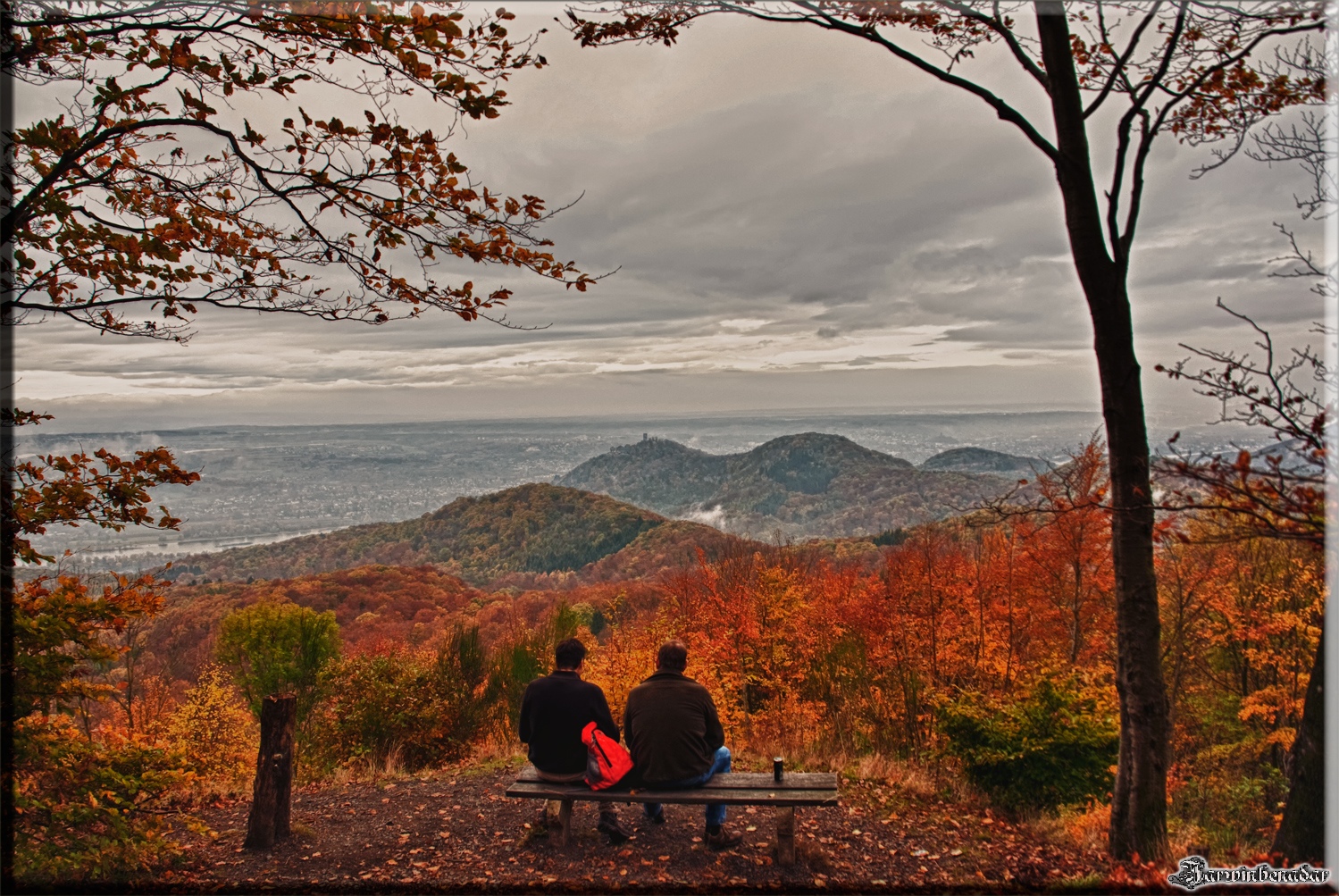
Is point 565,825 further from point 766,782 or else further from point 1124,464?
point 1124,464

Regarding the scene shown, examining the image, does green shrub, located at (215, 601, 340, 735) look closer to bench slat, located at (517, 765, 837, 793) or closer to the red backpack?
the red backpack

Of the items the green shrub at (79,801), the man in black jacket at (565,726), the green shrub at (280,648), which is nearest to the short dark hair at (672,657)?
the man in black jacket at (565,726)

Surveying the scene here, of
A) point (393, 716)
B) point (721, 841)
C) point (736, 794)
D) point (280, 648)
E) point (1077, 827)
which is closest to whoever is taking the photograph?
point (736, 794)

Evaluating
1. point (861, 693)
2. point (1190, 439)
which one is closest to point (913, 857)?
point (1190, 439)

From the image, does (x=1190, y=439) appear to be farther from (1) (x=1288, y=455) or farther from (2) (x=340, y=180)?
(2) (x=340, y=180)

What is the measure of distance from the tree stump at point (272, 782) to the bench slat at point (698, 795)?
5.79ft

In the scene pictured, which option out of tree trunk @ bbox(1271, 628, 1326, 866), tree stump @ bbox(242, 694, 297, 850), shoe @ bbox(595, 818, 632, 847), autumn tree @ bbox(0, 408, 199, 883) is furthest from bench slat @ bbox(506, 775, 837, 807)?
tree trunk @ bbox(1271, 628, 1326, 866)

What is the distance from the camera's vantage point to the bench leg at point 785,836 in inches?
192

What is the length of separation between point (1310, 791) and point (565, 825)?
465 centimetres

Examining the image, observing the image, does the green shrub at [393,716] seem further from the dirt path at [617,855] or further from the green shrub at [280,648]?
the green shrub at [280,648]

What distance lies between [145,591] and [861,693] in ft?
44.0

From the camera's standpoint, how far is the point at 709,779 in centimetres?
523

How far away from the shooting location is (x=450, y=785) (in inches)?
275

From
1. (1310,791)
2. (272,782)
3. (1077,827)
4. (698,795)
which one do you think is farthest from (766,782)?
(272,782)
